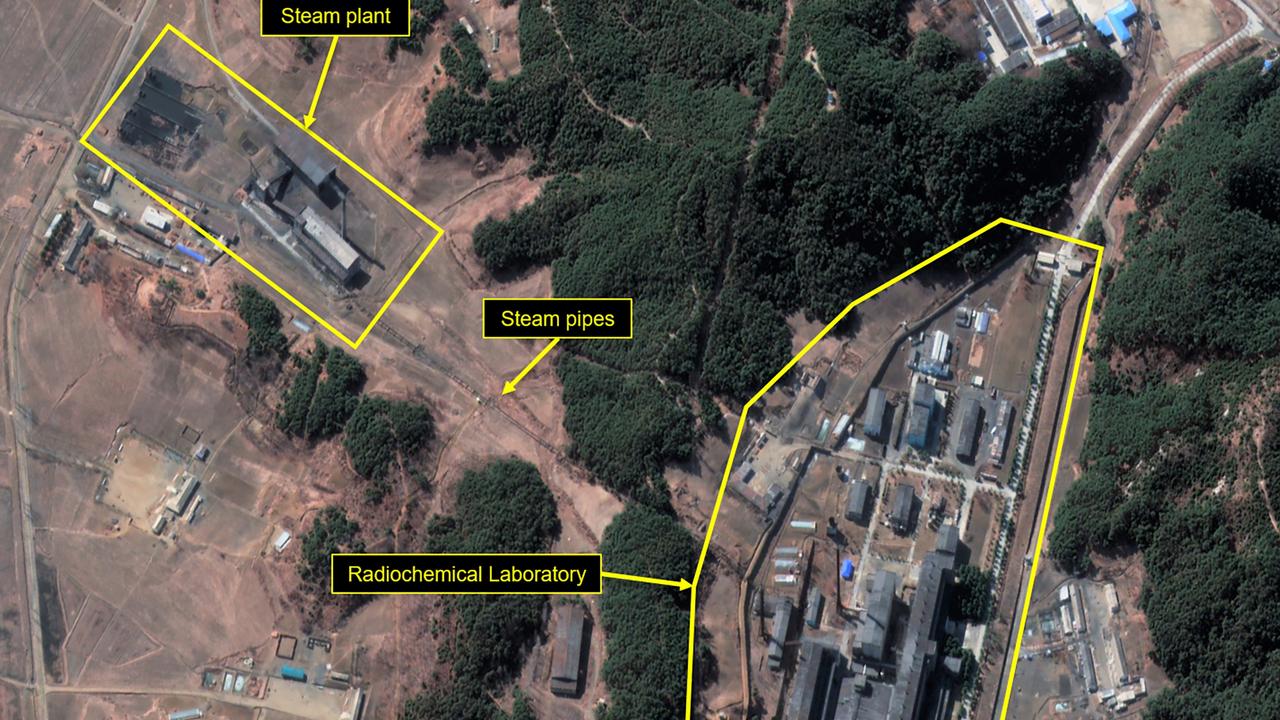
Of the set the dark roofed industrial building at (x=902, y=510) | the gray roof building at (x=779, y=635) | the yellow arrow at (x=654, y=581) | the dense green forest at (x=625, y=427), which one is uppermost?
the dense green forest at (x=625, y=427)

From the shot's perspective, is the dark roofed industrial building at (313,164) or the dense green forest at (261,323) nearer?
the dense green forest at (261,323)

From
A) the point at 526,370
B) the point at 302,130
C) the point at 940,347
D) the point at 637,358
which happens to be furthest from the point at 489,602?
the point at 302,130

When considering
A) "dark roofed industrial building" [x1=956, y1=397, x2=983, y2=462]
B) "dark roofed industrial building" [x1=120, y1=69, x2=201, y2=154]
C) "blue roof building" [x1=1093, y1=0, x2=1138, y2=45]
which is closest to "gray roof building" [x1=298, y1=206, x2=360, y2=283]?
"dark roofed industrial building" [x1=120, y1=69, x2=201, y2=154]

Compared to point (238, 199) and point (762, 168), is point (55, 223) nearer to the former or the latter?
point (238, 199)

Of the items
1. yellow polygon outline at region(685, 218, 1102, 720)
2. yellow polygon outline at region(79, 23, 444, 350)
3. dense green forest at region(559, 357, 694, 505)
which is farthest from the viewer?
yellow polygon outline at region(79, 23, 444, 350)

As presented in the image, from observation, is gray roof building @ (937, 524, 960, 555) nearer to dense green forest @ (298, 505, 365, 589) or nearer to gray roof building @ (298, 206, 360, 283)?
dense green forest @ (298, 505, 365, 589)

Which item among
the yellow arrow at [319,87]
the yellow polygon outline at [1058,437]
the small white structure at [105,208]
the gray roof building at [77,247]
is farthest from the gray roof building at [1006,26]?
the gray roof building at [77,247]

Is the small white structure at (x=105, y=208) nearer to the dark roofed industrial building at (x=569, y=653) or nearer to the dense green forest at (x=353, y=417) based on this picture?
the dense green forest at (x=353, y=417)
